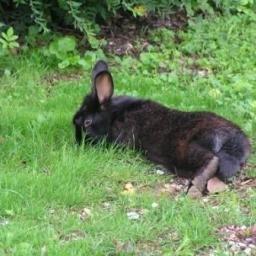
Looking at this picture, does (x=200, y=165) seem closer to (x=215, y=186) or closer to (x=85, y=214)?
(x=215, y=186)

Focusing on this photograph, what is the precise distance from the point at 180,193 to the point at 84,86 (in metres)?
2.29

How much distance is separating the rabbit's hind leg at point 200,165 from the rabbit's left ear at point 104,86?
87cm

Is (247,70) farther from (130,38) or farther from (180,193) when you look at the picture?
(180,193)

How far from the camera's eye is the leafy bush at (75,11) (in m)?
7.57

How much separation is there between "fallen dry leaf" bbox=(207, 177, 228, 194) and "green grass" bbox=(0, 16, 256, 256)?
0.07 meters

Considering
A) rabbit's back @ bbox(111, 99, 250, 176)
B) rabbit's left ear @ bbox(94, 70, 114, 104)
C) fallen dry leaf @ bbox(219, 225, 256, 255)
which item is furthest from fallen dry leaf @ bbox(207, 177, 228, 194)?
rabbit's left ear @ bbox(94, 70, 114, 104)

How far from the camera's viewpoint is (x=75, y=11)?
24.8ft

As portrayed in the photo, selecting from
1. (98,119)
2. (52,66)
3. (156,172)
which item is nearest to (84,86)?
(52,66)

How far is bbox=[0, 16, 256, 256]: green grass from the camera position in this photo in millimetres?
4258

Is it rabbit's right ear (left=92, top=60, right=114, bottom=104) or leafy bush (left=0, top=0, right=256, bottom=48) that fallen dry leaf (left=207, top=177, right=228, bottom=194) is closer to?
rabbit's right ear (left=92, top=60, right=114, bottom=104)

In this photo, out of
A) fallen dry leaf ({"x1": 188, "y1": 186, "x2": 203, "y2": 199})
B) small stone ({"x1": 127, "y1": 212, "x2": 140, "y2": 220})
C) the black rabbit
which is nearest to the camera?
small stone ({"x1": 127, "y1": 212, "x2": 140, "y2": 220})

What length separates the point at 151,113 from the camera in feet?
18.5

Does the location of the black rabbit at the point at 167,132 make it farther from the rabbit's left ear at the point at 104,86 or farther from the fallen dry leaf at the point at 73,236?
the fallen dry leaf at the point at 73,236

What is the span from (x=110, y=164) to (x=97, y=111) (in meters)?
0.56
